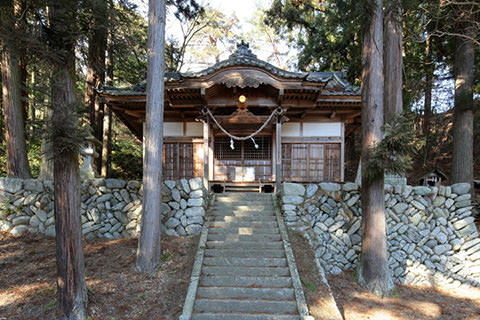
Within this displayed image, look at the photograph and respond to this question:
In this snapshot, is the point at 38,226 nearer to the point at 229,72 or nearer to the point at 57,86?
the point at 57,86

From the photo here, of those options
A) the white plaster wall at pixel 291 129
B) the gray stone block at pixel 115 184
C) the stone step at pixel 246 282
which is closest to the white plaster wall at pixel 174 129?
the gray stone block at pixel 115 184

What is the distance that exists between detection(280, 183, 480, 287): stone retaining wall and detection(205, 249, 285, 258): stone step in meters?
1.34

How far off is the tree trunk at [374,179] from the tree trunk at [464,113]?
197 inches

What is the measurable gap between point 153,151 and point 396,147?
471 cm

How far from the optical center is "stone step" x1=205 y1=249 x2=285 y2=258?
5.09 m

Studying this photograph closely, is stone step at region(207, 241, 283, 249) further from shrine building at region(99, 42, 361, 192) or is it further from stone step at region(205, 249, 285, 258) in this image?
shrine building at region(99, 42, 361, 192)

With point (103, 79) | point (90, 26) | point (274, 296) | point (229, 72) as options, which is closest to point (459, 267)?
point (274, 296)

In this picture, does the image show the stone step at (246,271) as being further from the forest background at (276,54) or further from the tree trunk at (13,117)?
the tree trunk at (13,117)

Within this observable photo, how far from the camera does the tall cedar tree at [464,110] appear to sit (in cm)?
808

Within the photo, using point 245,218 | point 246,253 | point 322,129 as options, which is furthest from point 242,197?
point 322,129

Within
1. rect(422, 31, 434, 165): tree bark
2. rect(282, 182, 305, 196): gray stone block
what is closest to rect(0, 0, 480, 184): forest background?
rect(422, 31, 434, 165): tree bark

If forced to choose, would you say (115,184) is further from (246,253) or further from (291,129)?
(291,129)

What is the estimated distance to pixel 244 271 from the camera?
4695 millimetres

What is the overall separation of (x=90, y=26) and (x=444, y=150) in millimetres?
Result: 16581
